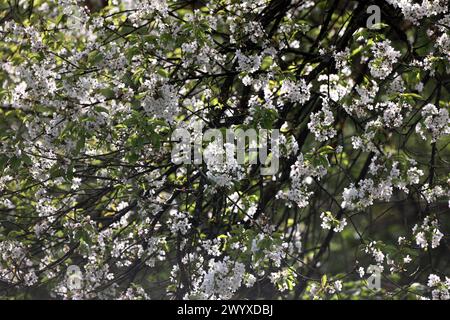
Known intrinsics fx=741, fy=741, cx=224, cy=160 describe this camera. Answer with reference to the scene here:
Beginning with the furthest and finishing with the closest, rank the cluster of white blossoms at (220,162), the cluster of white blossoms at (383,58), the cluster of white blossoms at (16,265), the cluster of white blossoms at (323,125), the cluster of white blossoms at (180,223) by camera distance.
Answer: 1. the cluster of white blossoms at (16,265)
2. the cluster of white blossoms at (180,223)
3. the cluster of white blossoms at (323,125)
4. the cluster of white blossoms at (383,58)
5. the cluster of white blossoms at (220,162)

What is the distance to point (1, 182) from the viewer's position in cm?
A: 509

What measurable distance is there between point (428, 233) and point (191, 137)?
161 centimetres

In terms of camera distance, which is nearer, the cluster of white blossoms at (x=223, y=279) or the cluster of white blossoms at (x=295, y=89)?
the cluster of white blossoms at (x=223, y=279)

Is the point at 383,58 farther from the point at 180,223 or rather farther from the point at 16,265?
the point at 16,265

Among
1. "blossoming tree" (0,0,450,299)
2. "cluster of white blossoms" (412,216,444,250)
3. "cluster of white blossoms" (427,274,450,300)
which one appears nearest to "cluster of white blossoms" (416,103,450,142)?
"blossoming tree" (0,0,450,299)

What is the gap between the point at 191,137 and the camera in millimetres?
4562

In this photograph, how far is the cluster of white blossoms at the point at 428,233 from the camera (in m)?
4.65

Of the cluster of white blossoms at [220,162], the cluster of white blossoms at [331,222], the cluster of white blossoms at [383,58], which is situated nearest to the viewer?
the cluster of white blossoms at [220,162]

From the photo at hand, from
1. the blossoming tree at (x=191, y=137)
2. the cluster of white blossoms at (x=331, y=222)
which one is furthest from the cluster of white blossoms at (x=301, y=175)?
the cluster of white blossoms at (x=331, y=222)

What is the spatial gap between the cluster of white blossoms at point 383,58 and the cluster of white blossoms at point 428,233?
98cm

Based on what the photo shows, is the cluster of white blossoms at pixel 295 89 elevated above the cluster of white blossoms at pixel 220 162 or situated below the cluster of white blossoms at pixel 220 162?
above

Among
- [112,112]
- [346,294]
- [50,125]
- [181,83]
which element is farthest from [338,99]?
[346,294]

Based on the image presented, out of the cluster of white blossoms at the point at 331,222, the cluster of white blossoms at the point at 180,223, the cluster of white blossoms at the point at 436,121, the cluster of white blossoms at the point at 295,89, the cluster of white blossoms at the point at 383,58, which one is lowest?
the cluster of white blossoms at the point at 331,222

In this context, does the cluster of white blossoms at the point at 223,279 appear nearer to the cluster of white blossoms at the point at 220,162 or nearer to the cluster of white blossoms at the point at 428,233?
the cluster of white blossoms at the point at 220,162
